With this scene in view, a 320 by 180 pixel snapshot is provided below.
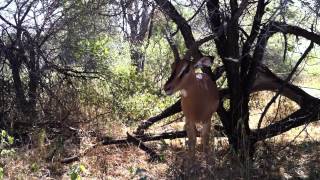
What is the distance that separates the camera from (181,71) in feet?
20.7

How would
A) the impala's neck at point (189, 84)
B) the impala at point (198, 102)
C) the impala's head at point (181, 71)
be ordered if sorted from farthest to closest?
1. the impala at point (198, 102)
2. the impala's neck at point (189, 84)
3. the impala's head at point (181, 71)

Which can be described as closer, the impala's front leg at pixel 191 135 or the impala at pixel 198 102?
→ the impala at pixel 198 102

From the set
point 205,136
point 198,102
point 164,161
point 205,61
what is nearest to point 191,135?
point 205,136

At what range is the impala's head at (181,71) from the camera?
6242 mm

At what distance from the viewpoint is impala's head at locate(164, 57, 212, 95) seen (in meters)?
6.24

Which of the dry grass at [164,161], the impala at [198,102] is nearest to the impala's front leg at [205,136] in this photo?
the impala at [198,102]

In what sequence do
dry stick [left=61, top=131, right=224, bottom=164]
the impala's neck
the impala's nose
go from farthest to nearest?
dry stick [left=61, top=131, right=224, bottom=164] → the impala's neck → the impala's nose

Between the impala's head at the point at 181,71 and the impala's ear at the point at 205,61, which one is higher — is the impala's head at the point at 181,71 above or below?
below

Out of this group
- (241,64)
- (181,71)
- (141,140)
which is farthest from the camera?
(141,140)

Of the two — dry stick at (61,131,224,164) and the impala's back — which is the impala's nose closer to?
the impala's back

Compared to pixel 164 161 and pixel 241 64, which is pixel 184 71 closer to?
pixel 241 64

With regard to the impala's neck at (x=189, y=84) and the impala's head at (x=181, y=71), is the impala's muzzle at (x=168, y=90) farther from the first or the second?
the impala's neck at (x=189, y=84)

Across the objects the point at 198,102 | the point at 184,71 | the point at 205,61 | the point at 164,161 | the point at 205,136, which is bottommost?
the point at 164,161


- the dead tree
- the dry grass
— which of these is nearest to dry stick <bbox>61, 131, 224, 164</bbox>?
the dry grass
